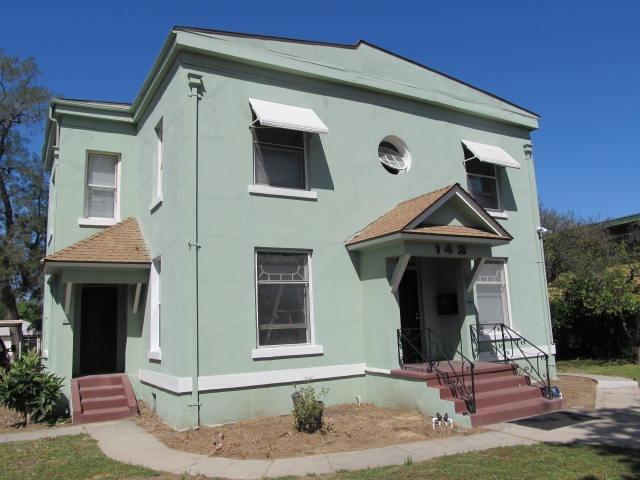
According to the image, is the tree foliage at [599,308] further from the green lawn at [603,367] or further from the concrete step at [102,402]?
the concrete step at [102,402]

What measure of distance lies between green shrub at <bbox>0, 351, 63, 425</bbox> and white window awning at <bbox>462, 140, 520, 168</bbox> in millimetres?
11149

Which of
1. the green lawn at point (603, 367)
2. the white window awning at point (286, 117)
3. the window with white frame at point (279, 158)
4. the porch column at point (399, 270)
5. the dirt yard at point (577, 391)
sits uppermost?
the white window awning at point (286, 117)

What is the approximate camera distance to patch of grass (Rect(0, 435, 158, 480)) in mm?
7088

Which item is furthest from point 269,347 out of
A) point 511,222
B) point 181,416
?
point 511,222

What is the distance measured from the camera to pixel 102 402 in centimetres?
1147

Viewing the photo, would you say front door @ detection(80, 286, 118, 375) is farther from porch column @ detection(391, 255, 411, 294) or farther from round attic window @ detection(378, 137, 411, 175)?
round attic window @ detection(378, 137, 411, 175)

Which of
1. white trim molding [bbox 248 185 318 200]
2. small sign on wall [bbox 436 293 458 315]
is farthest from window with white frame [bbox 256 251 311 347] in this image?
small sign on wall [bbox 436 293 458 315]

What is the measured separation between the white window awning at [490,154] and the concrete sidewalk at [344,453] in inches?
251

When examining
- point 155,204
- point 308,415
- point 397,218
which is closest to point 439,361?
point 397,218

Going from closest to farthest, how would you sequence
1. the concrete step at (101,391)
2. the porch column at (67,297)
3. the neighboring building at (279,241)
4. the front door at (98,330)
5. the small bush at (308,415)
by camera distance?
the small bush at (308,415)
the neighboring building at (279,241)
the concrete step at (101,391)
the porch column at (67,297)
the front door at (98,330)

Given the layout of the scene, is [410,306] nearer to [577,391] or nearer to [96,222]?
[577,391]

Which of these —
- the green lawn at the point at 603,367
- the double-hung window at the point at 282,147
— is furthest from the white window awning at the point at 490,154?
the green lawn at the point at 603,367

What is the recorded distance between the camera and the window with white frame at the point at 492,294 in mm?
13594

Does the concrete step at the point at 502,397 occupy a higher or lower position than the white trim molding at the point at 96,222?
lower
